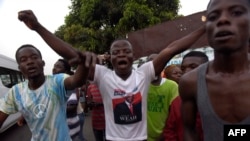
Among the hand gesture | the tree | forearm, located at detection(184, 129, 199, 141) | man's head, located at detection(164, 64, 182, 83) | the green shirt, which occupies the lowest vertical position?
the green shirt

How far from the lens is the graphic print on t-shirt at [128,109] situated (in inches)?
119

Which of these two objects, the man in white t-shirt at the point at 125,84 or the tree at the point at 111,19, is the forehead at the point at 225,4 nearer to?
the man in white t-shirt at the point at 125,84

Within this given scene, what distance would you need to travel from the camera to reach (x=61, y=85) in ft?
9.75

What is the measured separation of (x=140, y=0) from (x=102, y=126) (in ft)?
58.1

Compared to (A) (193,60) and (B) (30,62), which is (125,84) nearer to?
(A) (193,60)

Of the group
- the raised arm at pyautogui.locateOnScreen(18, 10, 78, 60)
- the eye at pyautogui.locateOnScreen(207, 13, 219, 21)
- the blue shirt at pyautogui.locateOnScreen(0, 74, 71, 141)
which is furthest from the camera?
the blue shirt at pyautogui.locateOnScreen(0, 74, 71, 141)

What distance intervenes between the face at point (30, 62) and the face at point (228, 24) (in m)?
1.65

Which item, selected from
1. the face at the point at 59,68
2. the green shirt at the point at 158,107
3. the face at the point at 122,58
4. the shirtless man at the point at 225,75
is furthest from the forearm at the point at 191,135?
the face at the point at 59,68

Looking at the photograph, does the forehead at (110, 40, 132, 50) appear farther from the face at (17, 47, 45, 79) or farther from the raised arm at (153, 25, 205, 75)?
the face at (17, 47, 45, 79)

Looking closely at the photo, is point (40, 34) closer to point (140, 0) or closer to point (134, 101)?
point (134, 101)

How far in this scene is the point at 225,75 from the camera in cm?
179

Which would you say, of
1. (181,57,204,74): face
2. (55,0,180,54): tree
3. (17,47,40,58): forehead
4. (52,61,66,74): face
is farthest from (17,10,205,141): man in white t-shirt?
(55,0,180,54): tree

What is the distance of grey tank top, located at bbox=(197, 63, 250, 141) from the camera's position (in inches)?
67.1

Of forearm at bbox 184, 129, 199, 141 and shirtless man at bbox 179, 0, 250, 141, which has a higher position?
shirtless man at bbox 179, 0, 250, 141
